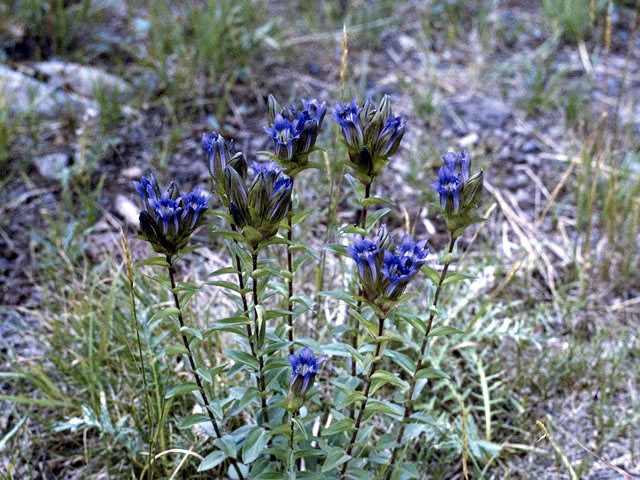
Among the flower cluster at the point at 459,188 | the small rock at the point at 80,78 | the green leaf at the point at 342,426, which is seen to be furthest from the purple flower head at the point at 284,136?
the small rock at the point at 80,78

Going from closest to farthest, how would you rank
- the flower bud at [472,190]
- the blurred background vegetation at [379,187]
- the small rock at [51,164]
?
1. the flower bud at [472,190]
2. the blurred background vegetation at [379,187]
3. the small rock at [51,164]

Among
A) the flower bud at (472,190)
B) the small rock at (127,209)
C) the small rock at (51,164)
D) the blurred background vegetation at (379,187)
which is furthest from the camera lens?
the small rock at (51,164)

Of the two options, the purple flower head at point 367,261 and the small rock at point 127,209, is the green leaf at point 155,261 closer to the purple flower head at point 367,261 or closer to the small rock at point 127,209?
the purple flower head at point 367,261

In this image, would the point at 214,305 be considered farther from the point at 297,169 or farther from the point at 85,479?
the point at 297,169

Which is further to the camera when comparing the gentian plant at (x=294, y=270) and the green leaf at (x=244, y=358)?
the green leaf at (x=244, y=358)

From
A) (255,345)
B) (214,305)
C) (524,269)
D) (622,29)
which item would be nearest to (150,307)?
(214,305)

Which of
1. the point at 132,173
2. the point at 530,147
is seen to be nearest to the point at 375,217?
the point at 132,173

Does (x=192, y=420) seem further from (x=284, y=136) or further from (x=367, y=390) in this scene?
(x=284, y=136)
